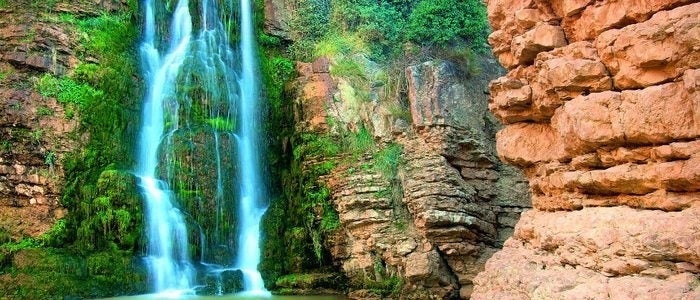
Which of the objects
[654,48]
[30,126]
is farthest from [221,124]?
[654,48]

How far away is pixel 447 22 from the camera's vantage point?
611 inches

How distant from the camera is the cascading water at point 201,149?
527 inches

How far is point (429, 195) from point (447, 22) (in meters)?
5.53

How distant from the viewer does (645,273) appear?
4.66m

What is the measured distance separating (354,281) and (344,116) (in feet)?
13.5

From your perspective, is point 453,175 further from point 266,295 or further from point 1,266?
point 1,266

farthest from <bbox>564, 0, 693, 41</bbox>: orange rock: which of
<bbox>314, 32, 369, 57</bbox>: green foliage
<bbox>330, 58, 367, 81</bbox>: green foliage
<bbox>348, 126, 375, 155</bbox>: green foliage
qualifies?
<bbox>314, 32, 369, 57</bbox>: green foliage

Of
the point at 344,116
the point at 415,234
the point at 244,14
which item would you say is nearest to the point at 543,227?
the point at 415,234

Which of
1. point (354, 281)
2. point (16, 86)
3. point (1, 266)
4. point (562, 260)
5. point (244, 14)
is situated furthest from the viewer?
point (244, 14)

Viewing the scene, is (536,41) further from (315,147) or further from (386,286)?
(315,147)

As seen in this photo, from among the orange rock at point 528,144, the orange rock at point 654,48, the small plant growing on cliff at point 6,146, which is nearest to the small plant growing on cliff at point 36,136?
the small plant growing on cliff at point 6,146

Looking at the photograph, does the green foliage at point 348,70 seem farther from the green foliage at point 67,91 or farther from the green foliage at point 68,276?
the green foliage at point 68,276

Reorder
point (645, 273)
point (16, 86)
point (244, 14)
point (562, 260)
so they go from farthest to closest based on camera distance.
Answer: point (244, 14) → point (16, 86) → point (562, 260) → point (645, 273)

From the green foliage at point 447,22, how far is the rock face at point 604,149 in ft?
28.1
